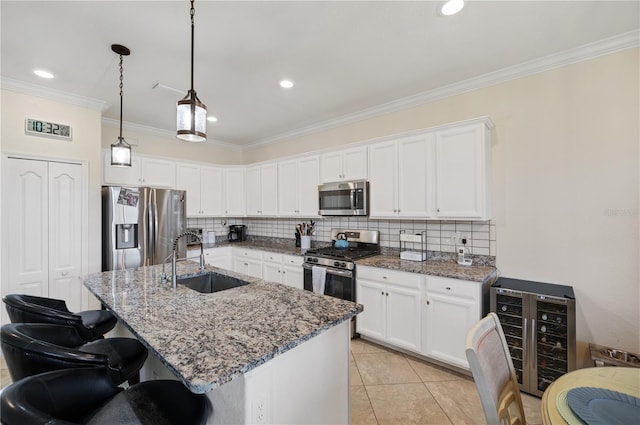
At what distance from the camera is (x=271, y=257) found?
4.19 metres

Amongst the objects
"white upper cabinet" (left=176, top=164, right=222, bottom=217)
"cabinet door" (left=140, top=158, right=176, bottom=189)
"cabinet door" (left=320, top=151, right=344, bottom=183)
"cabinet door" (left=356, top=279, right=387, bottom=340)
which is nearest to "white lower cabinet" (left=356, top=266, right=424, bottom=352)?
"cabinet door" (left=356, top=279, right=387, bottom=340)

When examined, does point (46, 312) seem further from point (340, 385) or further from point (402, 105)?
point (402, 105)

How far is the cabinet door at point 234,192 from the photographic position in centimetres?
502

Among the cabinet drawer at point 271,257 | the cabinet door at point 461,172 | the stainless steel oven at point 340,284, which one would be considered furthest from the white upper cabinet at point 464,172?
the cabinet drawer at point 271,257

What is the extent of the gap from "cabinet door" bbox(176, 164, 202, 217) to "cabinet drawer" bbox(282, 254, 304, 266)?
5.77 ft

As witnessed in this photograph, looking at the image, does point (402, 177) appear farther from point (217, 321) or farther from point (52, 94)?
point (52, 94)

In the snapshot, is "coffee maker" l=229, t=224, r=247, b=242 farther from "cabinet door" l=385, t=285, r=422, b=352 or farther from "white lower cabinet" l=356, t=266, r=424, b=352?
"cabinet door" l=385, t=285, r=422, b=352

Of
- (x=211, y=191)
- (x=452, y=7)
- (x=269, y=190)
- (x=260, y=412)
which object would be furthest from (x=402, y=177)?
(x=211, y=191)

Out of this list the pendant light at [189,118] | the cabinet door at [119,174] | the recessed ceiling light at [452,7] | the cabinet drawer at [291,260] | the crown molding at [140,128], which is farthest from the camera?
the crown molding at [140,128]

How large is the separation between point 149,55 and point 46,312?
82.8 inches

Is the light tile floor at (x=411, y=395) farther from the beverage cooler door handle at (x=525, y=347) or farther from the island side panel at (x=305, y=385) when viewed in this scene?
the island side panel at (x=305, y=385)

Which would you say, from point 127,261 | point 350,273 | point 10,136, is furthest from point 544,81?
point 10,136

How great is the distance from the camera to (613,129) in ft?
7.61

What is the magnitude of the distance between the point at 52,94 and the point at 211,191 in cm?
224
